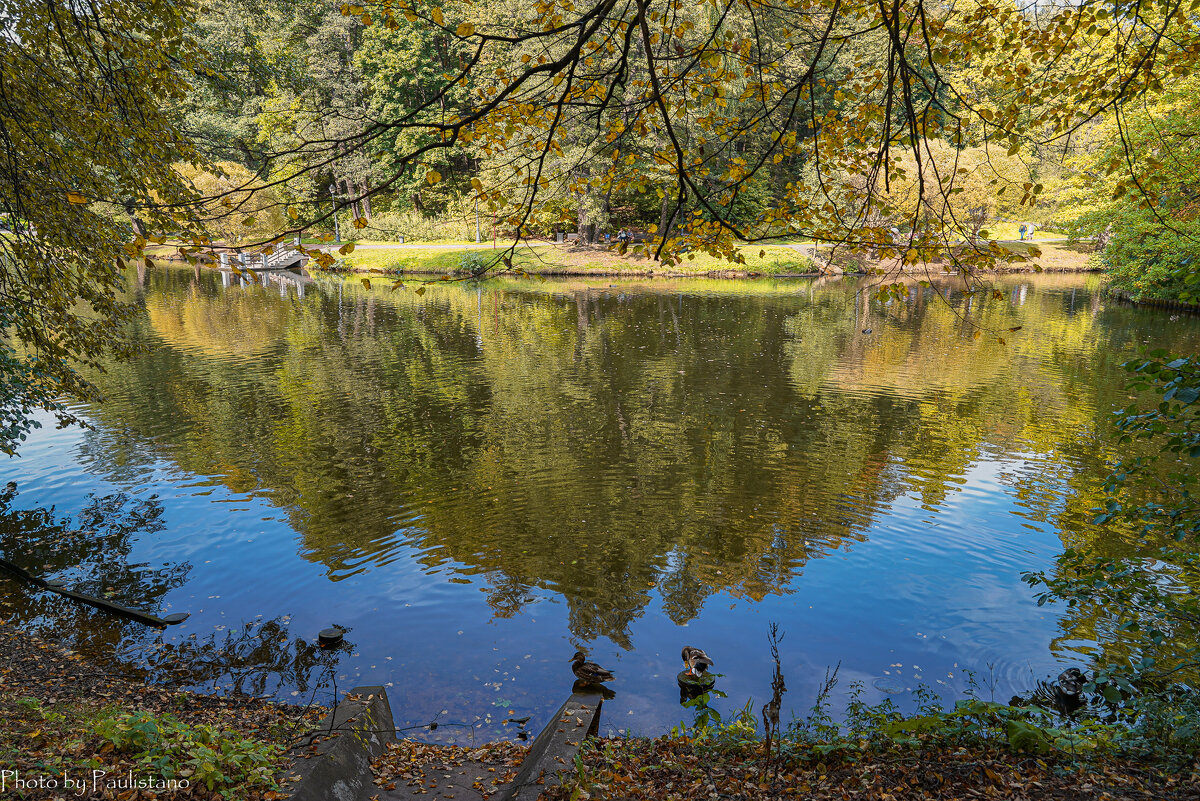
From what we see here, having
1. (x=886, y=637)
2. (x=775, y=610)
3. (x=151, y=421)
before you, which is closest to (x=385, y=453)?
(x=151, y=421)

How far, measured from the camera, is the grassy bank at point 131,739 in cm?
399

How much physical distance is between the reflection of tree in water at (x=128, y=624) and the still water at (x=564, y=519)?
0.04 meters

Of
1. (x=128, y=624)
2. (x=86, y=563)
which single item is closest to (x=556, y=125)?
(x=128, y=624)

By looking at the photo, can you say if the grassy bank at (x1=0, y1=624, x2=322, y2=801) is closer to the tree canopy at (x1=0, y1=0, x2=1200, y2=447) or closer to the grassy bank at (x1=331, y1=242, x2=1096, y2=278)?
the tree canopy at (x1=0, y1=0, x2=1200, y2=447)

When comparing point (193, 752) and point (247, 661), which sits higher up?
point (193, 752)

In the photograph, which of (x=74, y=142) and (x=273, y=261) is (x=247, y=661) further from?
(x=273, y=261)

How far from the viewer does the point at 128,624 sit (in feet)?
25.4

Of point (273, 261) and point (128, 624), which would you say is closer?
point (128, 624)

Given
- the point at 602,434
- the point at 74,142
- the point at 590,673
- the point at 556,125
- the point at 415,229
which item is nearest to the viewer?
the point at 556,125

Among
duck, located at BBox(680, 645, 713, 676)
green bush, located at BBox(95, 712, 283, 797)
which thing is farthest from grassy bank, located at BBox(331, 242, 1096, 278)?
green bush, located at BBox(95, 712, 283, 797)

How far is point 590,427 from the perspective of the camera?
14648 mm

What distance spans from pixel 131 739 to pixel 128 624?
398 cm

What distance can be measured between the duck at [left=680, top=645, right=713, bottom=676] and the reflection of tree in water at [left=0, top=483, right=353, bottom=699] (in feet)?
11.5

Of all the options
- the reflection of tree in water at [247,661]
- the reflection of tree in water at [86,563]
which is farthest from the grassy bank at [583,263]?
the reflection of tree in water at [247,661]
